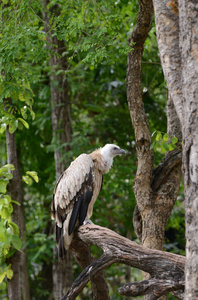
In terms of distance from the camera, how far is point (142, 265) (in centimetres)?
288

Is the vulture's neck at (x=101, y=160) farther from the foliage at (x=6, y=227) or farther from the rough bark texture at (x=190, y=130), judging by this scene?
the rough bark texture at (x=190, y=130)

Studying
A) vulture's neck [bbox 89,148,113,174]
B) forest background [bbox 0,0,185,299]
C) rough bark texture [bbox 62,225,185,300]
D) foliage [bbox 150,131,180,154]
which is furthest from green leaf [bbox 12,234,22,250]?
forest background [bbox 0,0,185,299]

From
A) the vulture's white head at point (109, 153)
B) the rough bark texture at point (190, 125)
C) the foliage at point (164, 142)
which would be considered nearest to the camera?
the rough bark texture at point (190, 125)

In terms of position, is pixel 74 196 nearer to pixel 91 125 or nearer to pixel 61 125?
pixel 61 125

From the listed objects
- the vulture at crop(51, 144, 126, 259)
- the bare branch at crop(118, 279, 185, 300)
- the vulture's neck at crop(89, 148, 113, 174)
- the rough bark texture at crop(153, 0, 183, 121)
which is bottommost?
the bare branch at crop(118, 279, 185, 300)

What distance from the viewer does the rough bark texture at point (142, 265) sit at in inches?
105

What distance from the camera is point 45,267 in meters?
9.83

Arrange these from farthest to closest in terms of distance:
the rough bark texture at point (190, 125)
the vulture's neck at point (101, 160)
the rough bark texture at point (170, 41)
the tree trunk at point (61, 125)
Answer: the tree trunk at point (61, 125) < the vulture's neck at point (101, 160) < the rough bark texture at point (170, 41) < the rough bark texture at point (190, 125)

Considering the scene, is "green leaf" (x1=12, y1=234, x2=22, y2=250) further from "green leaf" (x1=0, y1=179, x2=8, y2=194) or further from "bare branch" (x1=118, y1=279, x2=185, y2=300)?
"bare branch" (x1=118, y1=279, x2=185, y2=300)

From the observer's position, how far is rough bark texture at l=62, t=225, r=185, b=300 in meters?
2.68

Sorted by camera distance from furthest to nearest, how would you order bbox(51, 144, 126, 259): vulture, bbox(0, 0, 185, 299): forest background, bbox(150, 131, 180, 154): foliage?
bbox(0, 0, 185, 299): forest background
bbox(51, 144, 126, 259): vulture
bbox(150, 131, 180, 154): foliage

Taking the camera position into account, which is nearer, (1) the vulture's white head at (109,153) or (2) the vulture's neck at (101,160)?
(2) the vulture's neck at (101,160)

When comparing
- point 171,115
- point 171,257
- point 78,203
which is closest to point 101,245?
point 171,257

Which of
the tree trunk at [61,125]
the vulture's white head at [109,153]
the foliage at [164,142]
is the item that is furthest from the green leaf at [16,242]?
the tree trunk at [61,125]
